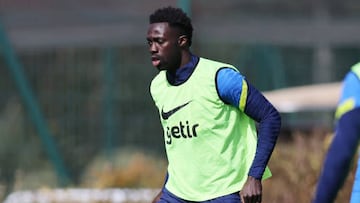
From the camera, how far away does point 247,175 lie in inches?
285

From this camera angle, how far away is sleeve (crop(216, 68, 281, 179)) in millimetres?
7188

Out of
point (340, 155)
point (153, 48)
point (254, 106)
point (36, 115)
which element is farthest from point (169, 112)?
point (36, 115)

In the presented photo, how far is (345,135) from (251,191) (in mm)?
638

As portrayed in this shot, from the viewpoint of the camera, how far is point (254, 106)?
23.7ft

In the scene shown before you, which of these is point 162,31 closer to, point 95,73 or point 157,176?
point 157,176

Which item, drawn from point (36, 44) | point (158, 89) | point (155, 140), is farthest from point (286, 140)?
point (158, 89)

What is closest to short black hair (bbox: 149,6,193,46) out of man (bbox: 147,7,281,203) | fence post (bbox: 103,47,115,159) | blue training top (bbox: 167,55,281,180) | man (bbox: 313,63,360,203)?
man (bbox: 147,7,281,203)

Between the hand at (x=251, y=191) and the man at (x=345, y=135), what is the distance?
372 mm

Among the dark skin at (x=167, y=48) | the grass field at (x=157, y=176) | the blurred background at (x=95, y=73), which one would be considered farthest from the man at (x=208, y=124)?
the blurred background at (x=95, y=73)

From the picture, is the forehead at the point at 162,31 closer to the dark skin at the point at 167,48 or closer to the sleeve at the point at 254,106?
the dark skin at the point at 167,48

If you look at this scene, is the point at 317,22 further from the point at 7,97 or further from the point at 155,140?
the point at 7,97

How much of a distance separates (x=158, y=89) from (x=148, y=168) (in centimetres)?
926

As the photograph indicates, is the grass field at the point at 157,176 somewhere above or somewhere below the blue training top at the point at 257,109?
below

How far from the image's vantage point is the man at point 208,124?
723 centimetres
